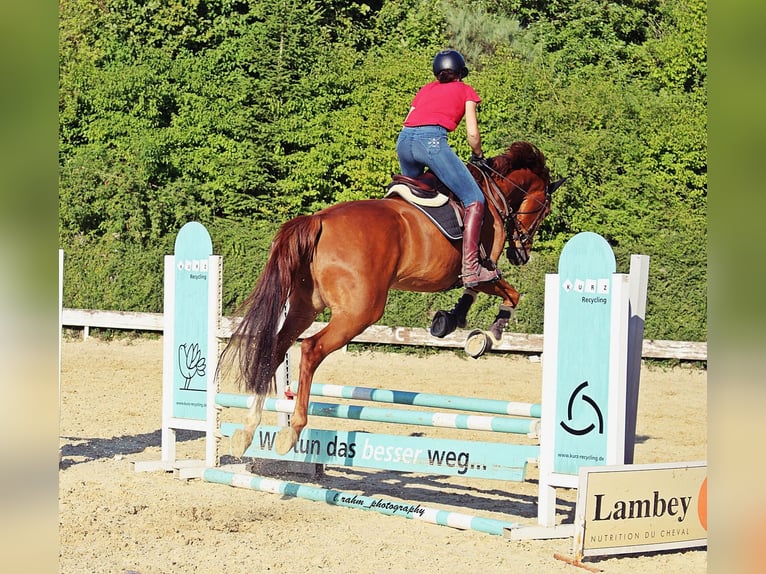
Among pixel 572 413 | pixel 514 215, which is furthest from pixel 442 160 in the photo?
pixel 572 413

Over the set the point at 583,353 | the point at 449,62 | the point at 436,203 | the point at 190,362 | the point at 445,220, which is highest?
the point at 449,62

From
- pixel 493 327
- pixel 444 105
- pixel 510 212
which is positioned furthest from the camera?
pixel 510 212

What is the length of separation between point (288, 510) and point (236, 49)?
63.5 ft

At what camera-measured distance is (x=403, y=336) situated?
13.9 meters

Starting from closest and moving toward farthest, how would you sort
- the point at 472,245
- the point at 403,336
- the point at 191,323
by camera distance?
the point at 472,245, the point at 191,323, the point at 403,336

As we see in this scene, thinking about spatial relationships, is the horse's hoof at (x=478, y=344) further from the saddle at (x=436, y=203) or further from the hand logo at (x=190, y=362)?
the hand logo at (x=190, y=362)

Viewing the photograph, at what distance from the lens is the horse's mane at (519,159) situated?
254 inches

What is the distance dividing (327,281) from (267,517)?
134 centimetres

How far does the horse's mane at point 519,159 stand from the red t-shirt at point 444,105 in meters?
0.62

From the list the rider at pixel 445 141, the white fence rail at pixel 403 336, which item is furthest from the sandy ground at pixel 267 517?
the white fence rail at pixel 403 336

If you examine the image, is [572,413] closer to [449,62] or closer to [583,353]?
[583,353]

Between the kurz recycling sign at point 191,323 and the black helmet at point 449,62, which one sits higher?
the black helmet at point 449,62

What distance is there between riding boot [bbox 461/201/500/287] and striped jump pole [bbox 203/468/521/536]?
1.40 m
